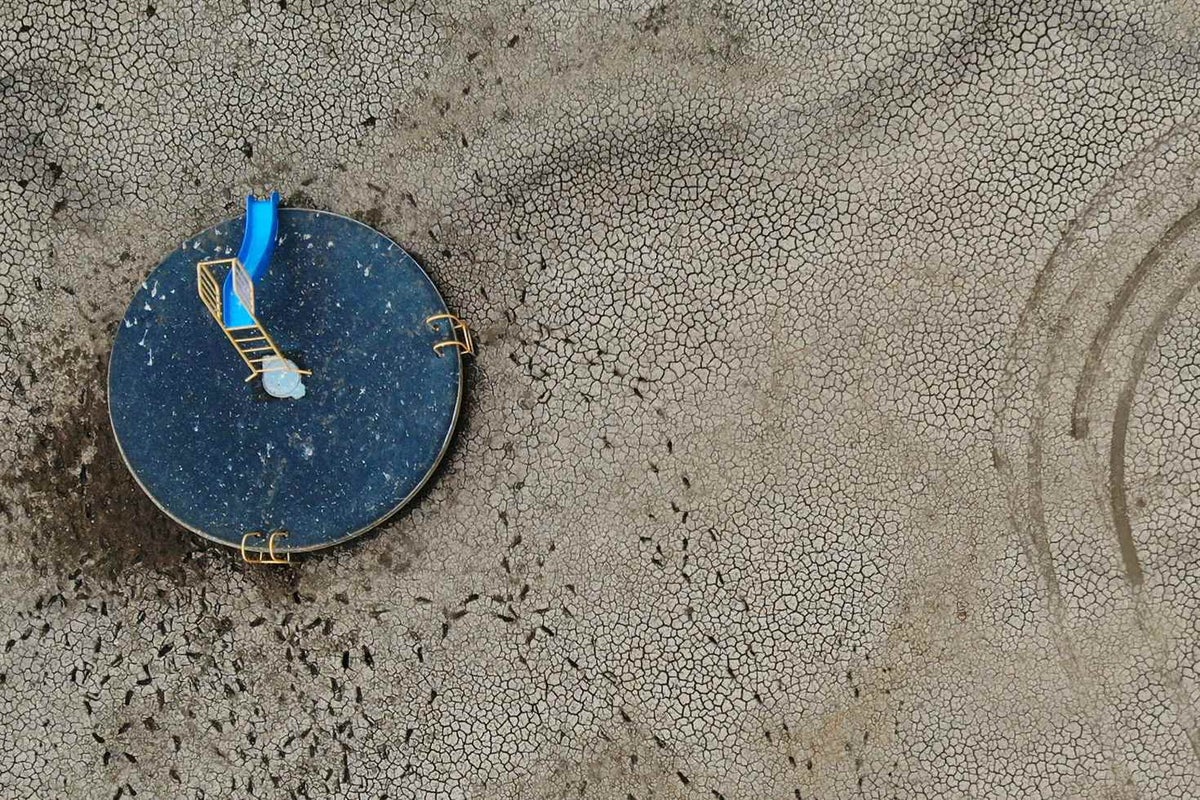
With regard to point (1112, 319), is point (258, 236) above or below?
below

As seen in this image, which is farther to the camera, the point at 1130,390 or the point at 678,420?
the point at 678,420

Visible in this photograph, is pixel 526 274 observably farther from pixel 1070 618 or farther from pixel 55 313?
pixel 1070 618

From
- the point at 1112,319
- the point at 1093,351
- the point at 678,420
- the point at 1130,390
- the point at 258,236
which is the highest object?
the point at 1112,319

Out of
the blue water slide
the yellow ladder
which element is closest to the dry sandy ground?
the blue water slide

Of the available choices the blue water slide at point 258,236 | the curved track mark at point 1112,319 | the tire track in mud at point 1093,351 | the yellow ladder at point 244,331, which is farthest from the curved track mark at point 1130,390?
the blue water slide at point 258,236

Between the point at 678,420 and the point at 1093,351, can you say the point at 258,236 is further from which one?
the point at 1093,351

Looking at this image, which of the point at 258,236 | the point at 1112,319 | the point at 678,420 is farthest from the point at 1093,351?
the point at 258,236

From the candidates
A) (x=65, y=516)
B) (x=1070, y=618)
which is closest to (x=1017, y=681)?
(x=1070, y=618)
